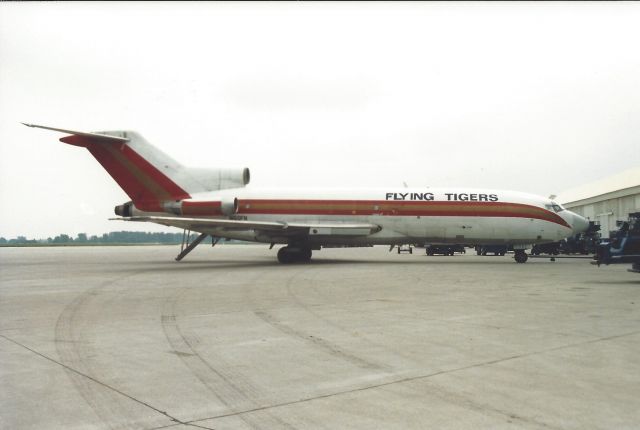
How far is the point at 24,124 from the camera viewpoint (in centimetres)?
1983

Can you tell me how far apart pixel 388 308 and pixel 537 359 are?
4.15 m

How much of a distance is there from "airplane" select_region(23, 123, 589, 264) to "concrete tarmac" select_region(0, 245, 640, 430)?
39.7 ft

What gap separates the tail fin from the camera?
78.5 ft

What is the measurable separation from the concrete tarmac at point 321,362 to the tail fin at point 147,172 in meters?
13.3

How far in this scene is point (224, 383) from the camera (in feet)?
16.2

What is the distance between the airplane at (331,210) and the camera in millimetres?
23562

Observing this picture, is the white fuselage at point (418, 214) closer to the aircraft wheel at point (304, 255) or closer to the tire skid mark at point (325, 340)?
the aircraft wheel at point (304, 255)

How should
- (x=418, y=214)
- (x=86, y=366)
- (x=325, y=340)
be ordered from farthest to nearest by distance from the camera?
(x=418, y=214) → (x=325, y=340) → (x=86, y=366)

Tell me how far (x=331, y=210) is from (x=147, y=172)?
350 inches

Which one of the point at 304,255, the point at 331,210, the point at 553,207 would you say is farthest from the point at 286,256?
the point at 553,207

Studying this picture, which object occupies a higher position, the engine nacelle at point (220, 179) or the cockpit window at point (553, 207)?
the engine nacelle at point (220, 179)

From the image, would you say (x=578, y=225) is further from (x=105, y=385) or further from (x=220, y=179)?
(x=105, y=385)

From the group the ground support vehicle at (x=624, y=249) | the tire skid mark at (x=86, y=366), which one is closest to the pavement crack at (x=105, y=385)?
the tire skid mark at (x=86, y=366)

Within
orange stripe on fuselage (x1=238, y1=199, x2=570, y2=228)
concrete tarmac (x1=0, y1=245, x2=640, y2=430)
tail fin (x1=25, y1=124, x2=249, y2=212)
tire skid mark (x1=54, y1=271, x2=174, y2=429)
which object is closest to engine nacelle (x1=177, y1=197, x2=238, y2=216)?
orange stripe on fuselage (x1=238, y1=199, x2=570, y2=228)
